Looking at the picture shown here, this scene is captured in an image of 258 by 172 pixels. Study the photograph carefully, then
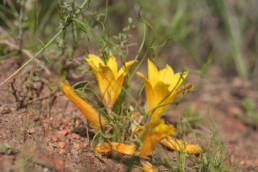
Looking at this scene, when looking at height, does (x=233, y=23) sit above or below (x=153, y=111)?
above

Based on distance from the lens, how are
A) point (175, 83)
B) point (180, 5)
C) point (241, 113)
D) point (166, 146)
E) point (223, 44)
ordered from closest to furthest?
point (175, 83), point (166, 146), point (241, 113), point (180, 5), point (223, 44)

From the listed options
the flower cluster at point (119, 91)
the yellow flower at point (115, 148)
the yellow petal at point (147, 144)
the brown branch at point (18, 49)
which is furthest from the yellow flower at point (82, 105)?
the brown branch at point (18, 49)

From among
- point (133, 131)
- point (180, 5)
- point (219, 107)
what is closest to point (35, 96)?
point (133, 131)

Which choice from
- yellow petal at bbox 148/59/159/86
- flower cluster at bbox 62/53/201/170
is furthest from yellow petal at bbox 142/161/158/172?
yellow petal at bbox 148/59/159/86

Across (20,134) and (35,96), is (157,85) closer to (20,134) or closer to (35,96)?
(20,134)

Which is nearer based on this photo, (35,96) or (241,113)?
(35,96)

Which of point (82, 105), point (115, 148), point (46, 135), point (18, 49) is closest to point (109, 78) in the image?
point (82, 105)

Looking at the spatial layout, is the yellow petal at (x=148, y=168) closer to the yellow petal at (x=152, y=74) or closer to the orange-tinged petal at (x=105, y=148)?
the orange-tinged petal at (x=105, y=148)
